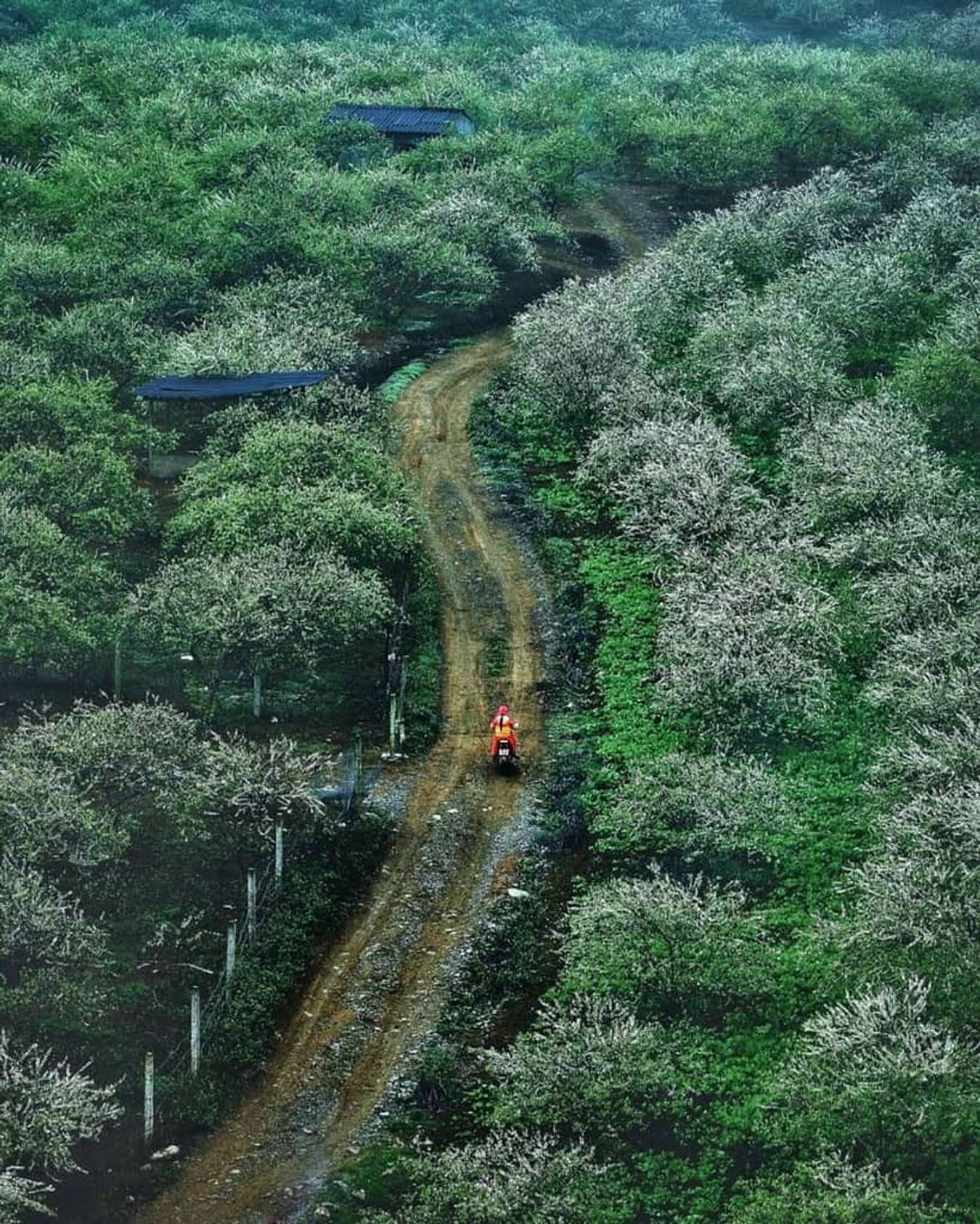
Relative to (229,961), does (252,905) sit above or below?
above

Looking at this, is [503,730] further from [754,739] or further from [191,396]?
[191,396]

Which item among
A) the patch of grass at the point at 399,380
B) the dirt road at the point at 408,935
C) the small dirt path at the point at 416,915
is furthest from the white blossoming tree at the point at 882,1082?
the patch of grass at the point at 399,380

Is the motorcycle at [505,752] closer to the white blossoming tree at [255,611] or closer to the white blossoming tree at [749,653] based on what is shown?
the white blossoming tree at [749,653]

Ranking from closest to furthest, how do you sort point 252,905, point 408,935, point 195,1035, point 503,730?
point 195,1035, point 252,905, point 408,935, point 503,730

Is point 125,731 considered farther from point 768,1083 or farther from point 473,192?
point 473,192

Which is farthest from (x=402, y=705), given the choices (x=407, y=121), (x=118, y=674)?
(x=407, y=121)

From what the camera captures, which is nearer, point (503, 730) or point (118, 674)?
point (503, 730)

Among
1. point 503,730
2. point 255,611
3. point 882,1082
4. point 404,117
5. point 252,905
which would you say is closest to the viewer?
point 882,1082

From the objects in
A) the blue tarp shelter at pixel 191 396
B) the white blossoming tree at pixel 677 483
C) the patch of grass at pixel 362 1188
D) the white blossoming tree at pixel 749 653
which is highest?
the blue tarp shelter at pixel 191 396
